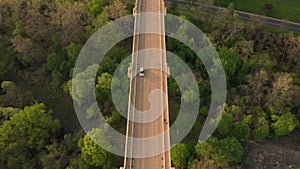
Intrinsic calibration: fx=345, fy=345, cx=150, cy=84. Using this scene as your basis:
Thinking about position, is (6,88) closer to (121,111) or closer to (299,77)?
(121,111)

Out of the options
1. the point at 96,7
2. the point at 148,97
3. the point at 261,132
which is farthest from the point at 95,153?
the point at 96,7

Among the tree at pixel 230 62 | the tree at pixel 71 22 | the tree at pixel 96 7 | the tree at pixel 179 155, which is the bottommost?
the tree at pixel 179 155

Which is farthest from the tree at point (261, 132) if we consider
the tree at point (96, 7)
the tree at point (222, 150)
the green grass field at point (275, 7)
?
the tree at point (96, 7)

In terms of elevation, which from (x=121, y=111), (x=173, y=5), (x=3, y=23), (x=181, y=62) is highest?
(x=173, y=5)

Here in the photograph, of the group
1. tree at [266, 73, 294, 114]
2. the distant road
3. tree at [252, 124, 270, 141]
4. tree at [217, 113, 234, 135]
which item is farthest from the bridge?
tree at [266, 73, 294, 114]

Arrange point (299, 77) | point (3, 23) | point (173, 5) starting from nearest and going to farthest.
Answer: point (299, 77) < point (3, 23) < point (173, 5)

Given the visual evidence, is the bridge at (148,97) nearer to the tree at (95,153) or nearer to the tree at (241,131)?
the tree at (95,153)

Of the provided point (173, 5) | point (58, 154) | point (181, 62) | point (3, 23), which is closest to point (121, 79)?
point (181, 62)
